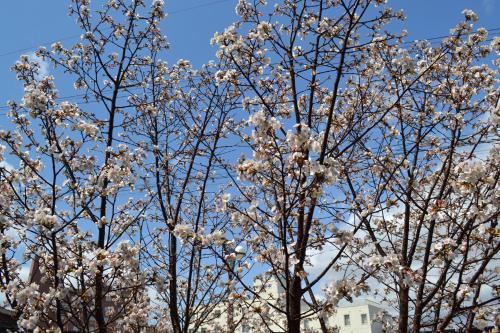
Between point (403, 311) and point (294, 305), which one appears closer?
point (294, 305)

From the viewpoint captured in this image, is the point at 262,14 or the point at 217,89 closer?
the point at 262,14

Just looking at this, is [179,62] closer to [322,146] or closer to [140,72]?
[140,72]

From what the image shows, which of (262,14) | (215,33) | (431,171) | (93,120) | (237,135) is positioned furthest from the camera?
(431,171)

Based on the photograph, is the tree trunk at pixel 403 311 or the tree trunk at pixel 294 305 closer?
the tree trunk at pixel 294 305

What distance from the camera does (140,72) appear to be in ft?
27.5

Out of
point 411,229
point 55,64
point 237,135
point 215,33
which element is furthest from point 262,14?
point 411,229

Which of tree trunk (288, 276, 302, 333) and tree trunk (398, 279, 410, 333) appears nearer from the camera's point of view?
tree trunk (288, 276, 302, 333)

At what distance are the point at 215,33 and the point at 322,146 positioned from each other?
6.57 feet

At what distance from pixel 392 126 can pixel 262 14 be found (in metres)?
2.98

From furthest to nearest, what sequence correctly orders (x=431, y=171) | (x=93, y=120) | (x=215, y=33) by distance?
(x=431, y=171)
(x=93, y=120)
(x=215, y=33)

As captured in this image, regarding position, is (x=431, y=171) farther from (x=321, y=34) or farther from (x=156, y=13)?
(x=156, y=13)

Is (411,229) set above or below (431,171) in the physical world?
below

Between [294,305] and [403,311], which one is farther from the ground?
[403,311]

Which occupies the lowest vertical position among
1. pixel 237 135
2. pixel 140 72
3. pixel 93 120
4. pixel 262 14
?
pixel 237 135
